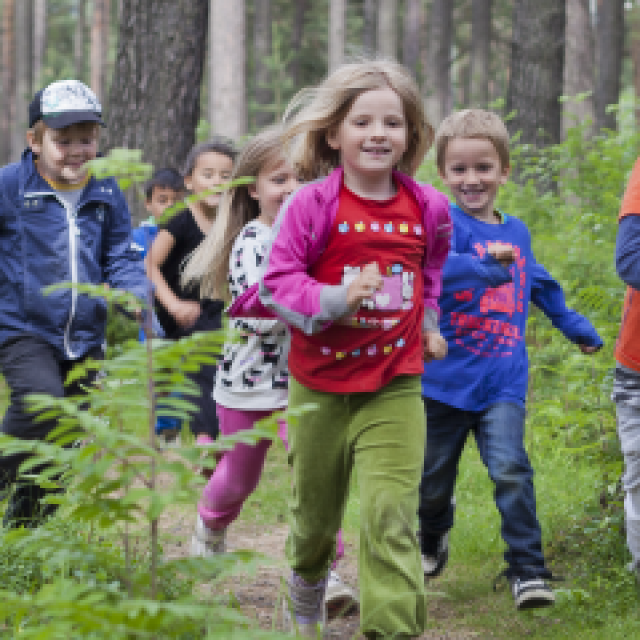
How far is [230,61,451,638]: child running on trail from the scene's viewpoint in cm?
305

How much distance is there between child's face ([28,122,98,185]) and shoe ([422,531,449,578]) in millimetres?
2398

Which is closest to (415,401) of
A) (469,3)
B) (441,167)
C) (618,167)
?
(441,167)

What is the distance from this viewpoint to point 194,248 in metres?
6.03

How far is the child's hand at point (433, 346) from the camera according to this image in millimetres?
3328

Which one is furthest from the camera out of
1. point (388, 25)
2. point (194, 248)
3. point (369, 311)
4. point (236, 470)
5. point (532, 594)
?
point (388, 25)

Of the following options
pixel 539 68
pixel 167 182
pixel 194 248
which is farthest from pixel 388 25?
pixel 194 248

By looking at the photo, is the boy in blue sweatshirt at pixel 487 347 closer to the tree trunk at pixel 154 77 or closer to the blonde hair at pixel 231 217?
the blonde hair at pixel 231 217

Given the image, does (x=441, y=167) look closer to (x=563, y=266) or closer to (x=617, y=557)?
(x=617, y=557)

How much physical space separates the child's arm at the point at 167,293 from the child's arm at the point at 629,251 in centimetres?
239

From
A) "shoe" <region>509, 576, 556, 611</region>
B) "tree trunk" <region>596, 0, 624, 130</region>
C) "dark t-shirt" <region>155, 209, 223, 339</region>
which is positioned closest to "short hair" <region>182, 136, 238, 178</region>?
"dark t-shirt" <region>155, 209, 223, 339</region>

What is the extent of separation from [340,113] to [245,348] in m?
1.23

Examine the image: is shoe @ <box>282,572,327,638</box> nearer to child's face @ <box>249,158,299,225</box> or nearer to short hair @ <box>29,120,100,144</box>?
child's face @ <box>249,158,299,225</box>

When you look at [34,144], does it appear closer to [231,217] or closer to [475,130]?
[231,217]

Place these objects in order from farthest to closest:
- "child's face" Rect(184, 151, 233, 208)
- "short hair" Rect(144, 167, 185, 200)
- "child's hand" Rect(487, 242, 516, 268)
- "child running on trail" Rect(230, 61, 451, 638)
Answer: "short hair" Rect(144, 167, 185, 200) → "child's face" Rect(184, 151, 233, 208) → "child's hand" Rect(487, 242, 516, 268) → "child running on trail" Rect(230, 61, 451, 638)
